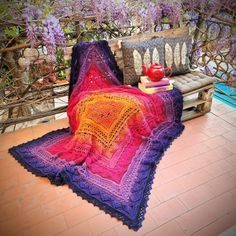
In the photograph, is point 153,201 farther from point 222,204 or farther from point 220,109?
point 220,109

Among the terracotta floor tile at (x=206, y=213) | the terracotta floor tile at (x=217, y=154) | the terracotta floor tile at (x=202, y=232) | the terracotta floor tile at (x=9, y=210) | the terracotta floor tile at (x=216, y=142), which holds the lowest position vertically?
the terracotta floor tile at (x=202, y=232)

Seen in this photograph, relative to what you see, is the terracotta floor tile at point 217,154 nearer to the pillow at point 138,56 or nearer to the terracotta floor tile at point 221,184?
the terracotta floor tile at point 221,184

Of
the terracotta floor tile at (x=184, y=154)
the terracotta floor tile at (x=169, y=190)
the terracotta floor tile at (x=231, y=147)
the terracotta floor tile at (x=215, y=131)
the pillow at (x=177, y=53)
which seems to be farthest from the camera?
the pillow at (x=177, y=53)

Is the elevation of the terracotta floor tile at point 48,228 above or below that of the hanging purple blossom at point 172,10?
below

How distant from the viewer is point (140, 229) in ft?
4.77

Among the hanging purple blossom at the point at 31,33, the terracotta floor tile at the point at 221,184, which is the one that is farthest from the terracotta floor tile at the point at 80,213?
the hanging purple blossom at the point at 31,33

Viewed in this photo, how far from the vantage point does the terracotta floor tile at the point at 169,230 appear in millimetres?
1428

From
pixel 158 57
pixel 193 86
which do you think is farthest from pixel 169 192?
pixel 158 57

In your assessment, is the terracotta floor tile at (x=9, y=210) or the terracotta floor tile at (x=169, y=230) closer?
the terracotta floor tile at (x=169, y=230)

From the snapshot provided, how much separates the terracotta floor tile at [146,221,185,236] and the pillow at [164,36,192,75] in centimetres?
164

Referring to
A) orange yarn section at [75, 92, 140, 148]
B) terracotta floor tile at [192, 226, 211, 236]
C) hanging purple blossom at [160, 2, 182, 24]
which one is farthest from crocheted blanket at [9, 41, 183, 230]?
hanging purple blossom at [160, 2, 182, 24]

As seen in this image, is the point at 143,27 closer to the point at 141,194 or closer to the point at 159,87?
the point at 159,87

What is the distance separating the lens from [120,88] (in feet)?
7.52

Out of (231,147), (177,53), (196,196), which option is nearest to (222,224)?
(196,196)
